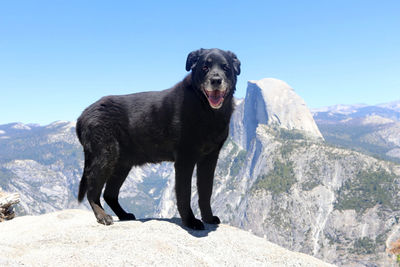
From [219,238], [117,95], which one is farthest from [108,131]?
[219,238]

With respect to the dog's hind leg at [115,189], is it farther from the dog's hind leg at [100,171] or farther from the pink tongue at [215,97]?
the pink tongue at [215,97]

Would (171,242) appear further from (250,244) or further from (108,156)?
(108,156)

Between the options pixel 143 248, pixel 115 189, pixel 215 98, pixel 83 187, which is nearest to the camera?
pixel 143 248

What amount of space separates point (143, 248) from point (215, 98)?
146 inches

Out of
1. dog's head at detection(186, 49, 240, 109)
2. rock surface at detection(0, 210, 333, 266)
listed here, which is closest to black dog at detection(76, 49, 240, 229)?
dog's head at detection(186, 49, 240, 109)

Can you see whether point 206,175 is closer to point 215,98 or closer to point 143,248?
point 215,98

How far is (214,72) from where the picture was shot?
802 cm

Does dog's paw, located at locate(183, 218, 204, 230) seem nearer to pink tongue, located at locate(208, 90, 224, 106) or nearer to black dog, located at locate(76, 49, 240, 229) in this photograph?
black dog, located at locate(76, 49, 240, 229)

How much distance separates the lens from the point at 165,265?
6.47 meters

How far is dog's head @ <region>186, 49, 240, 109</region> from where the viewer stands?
25.8 feet

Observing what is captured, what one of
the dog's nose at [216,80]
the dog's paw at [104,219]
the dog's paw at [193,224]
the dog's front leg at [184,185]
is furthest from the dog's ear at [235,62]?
the dog's paw at [104,219]

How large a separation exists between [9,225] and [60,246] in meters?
5.23

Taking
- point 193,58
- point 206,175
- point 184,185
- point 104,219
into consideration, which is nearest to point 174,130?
point 184,185

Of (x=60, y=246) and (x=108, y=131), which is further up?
(x=108, y=131)
